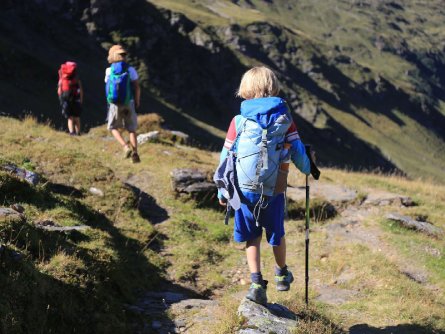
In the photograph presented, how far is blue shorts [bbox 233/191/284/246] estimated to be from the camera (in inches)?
254

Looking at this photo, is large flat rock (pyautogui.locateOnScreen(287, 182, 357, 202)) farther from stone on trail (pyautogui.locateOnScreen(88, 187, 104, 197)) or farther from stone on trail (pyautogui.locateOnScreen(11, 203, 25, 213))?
stone on trail (pyautogui.locateOnScreen(11, 203, 25, 213))

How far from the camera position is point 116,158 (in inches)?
567

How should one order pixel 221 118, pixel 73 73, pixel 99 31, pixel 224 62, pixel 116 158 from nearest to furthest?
pixel 116 158, pixel 73 73, pixel 99 31, pixel 221 118, pixel 224 62

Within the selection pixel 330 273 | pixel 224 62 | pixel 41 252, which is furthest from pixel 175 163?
pixel 224 62

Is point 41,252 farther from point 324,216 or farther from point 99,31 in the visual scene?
point 99,31

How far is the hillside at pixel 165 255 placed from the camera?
6.43m

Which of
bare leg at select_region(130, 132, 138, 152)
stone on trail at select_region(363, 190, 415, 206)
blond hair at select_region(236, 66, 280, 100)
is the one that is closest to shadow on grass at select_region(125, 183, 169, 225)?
bare leg at select_region(130, 132, 138, 152)

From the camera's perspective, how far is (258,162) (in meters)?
6.19

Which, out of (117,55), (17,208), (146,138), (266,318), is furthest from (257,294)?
(146,138)

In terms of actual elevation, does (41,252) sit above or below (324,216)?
above

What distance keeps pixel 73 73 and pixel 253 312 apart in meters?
12.3

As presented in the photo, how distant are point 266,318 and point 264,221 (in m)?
1.18

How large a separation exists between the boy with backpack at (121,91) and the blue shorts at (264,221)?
6944mm

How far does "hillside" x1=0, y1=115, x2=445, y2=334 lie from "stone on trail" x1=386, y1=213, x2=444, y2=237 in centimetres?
17
